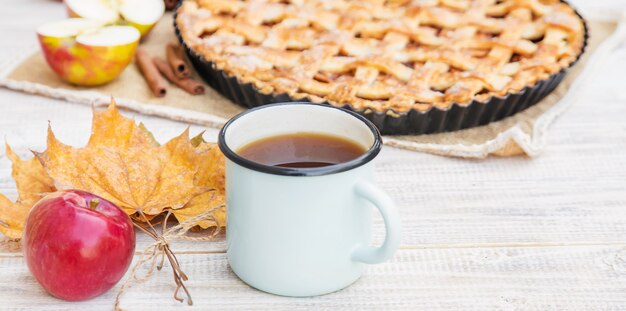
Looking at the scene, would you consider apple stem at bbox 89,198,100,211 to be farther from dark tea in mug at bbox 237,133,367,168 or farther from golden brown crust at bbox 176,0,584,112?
golden brown crust at bbox 176,0,584,112

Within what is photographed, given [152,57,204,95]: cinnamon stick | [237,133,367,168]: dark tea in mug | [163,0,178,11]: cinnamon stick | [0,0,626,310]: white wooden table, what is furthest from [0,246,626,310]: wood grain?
[163,0,178,11]: cinnamon stick

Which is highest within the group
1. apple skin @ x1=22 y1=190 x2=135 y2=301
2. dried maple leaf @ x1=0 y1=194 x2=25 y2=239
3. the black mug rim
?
the black mug rim

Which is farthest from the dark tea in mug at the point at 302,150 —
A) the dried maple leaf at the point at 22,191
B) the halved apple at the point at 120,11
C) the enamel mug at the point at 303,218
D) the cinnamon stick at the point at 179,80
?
the halved apple at the point at 120,11

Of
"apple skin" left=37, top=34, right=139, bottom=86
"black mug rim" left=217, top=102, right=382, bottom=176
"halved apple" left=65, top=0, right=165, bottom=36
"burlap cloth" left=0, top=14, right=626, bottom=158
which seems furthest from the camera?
"halved apple" left=65, top=0, right=165, bottom=36

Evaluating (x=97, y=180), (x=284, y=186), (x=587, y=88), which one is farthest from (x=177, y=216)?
(x=587, y=88)

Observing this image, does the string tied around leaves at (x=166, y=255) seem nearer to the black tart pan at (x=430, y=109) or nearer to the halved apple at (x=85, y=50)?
the black tart pan at (x=430, y=109)

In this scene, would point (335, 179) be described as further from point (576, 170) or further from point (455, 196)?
point (576, 170)

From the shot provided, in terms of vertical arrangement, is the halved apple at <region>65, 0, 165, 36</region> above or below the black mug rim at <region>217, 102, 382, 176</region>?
below
